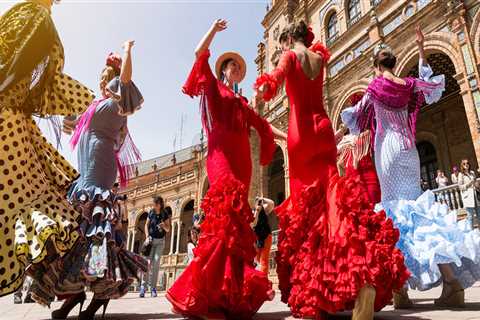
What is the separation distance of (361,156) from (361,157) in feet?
0.04

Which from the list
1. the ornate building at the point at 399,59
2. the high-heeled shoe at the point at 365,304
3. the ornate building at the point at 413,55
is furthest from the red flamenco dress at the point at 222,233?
the ornate building at the point at 413,55

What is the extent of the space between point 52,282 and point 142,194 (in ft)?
88.0

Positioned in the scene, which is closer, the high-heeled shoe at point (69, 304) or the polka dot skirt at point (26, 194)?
the polka dot skirt at point (26, 194)

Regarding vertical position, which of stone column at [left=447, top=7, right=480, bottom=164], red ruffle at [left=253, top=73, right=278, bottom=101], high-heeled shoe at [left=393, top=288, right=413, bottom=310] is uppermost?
stone column at [left=447, top=7, right=480, bottom=164]

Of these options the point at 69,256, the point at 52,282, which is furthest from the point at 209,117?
the point at 52,282

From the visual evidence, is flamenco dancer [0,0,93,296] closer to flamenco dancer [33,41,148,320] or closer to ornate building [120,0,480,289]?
flamenco dancer [33,41,148,320]

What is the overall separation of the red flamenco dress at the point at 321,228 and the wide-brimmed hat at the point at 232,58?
0.74 m

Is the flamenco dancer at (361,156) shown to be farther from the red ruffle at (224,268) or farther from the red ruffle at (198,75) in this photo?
the red ruffle at (198,75)

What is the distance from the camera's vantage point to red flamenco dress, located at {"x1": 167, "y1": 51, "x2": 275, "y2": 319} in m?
2.30

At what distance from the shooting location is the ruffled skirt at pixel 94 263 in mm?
2455

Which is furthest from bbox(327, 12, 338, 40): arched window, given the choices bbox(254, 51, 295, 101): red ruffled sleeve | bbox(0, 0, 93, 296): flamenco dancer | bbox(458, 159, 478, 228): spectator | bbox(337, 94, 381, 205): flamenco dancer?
bbox(0, 0, 93, 296): flamenco dancer

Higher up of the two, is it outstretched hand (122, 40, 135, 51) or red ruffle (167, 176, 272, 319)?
outstretched hand (122, 40, 135, 51)

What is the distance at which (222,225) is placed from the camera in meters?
2.38

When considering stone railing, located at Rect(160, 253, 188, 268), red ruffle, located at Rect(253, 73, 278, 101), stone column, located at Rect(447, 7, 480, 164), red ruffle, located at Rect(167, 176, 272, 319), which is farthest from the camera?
stone railing, located at Rect(160, 253, 188, 268)
